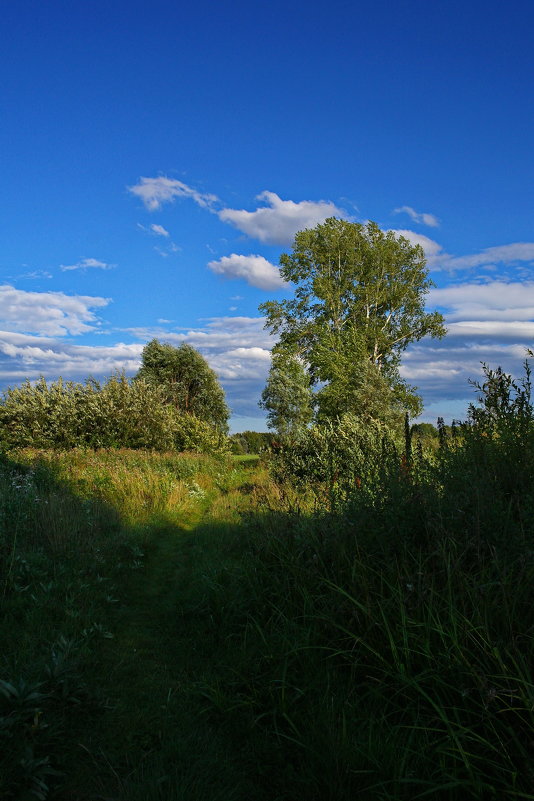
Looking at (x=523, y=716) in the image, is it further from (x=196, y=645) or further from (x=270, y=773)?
(x=196, y=645)

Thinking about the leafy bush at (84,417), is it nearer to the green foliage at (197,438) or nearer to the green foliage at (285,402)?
the green foliage at (197,438)

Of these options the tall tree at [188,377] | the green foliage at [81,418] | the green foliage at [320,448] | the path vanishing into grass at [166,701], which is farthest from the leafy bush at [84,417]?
the tall tree at [188,377]

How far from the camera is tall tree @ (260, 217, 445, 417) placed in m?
33.1

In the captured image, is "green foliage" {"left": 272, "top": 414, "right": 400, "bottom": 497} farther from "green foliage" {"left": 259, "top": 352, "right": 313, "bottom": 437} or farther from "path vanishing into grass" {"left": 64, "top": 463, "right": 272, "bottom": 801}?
"green foliage" {"left": 259, "top": 352, "right": 313, "bottom": 437}

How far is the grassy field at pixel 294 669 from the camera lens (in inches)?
104

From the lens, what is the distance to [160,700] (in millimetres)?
3553

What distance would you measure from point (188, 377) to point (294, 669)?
141ft

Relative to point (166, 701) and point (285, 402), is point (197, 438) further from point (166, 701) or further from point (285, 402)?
point (166, 701)

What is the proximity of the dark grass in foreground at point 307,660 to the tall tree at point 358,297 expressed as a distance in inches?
1051

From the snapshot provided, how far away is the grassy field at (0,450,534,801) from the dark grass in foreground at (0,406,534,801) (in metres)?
0.02

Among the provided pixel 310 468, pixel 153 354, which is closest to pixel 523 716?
pixel 310 468

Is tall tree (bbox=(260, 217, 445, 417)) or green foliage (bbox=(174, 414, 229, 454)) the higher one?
tall tree (bbox=(260, 217, 445, 417))

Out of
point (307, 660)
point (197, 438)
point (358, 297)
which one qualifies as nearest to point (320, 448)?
point (307, 660)

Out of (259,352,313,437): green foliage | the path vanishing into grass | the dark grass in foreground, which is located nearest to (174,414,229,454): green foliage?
(259,352,313,437): green foliage
